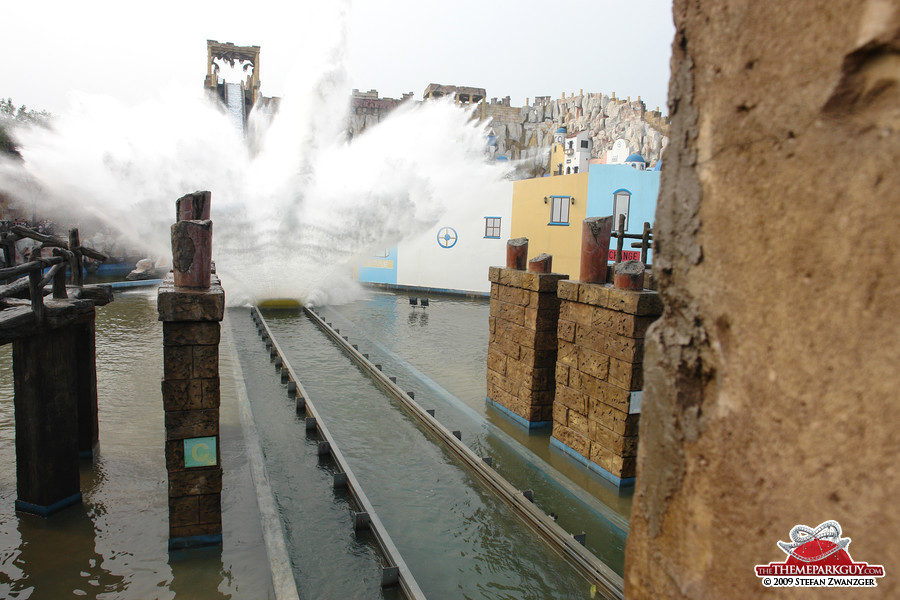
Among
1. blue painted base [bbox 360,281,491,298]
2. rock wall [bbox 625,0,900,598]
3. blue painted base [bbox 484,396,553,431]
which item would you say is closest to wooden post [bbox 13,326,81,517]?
rock wall [bbox 625,0,900,598]

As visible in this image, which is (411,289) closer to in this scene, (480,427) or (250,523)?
(480,427)

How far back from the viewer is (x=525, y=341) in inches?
330

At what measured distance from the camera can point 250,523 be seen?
535cm

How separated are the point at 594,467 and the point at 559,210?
1556 cm

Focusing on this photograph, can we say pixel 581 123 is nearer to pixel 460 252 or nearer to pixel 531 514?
pixel 460 252

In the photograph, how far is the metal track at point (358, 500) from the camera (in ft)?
15.0

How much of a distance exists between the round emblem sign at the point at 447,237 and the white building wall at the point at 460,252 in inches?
2.3

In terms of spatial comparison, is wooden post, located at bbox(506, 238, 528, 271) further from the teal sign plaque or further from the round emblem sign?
the round emblem sign

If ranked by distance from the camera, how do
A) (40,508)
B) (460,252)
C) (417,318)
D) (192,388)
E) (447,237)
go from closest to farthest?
1. (192,388)
2. (40,508)
3. (417,318)
4. (460,252)
5. (447,237)

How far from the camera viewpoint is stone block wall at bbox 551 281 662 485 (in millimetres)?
6211

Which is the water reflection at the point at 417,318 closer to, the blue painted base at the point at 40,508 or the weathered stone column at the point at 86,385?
the weathered stone column at the point at 86,385

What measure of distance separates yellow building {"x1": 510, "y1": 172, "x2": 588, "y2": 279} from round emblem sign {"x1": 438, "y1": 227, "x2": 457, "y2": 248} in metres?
2.48

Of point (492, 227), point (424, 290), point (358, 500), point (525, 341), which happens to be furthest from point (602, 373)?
point (424, 290)

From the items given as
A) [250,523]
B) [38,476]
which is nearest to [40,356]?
[38,476]
